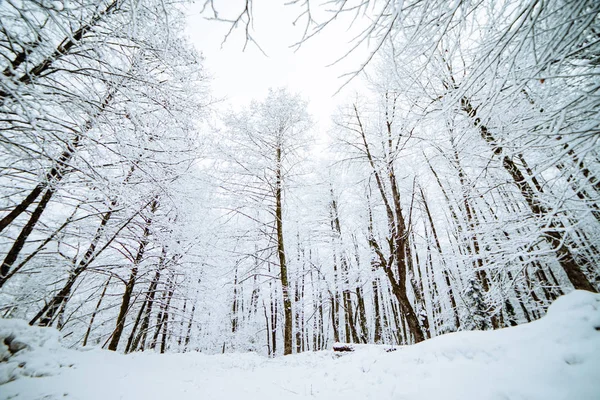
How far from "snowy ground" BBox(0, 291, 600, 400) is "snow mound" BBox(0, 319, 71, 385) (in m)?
0.01

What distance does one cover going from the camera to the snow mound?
264 centimetres

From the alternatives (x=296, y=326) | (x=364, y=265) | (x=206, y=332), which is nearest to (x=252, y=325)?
(x=206, y=332)

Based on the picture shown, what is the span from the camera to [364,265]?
954 centimetres

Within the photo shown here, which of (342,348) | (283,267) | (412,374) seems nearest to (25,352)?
(412,374)

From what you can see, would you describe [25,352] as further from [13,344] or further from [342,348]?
[342,348]

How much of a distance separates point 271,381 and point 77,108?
5.18m

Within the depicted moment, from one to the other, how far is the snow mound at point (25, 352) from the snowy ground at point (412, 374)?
0.04ft

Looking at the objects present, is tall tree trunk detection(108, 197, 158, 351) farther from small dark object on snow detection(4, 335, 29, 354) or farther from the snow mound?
small dark object on snow detection(4, 335, 29, 354)

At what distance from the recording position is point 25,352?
9.75 ft

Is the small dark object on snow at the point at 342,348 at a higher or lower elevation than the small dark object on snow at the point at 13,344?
lower

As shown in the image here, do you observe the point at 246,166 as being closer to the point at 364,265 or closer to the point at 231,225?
the point at 231,225

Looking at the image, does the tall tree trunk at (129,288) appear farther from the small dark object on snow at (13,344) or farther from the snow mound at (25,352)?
the small dark object on snow at (13,344)

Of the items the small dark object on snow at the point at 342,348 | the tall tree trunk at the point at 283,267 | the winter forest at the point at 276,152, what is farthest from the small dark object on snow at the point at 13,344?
the small dark object on snow at the point at 342,348

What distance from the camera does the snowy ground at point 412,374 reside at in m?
1.87
